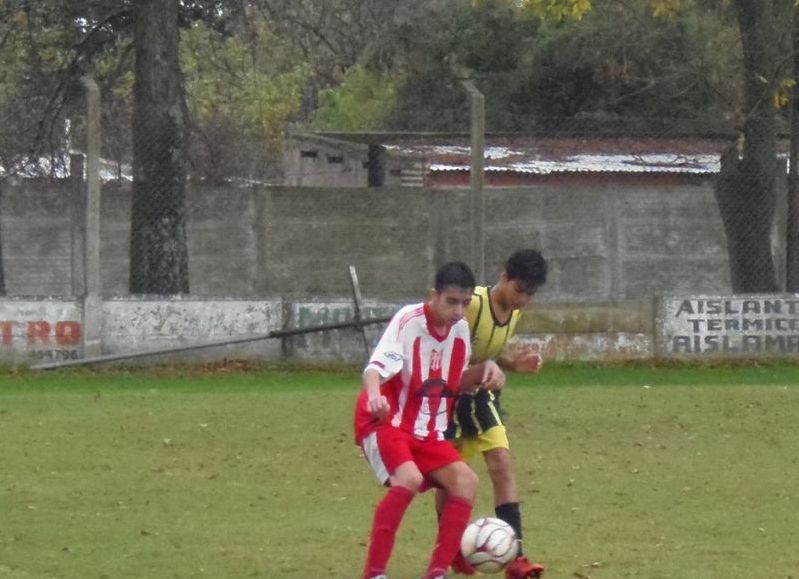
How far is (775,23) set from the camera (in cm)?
1673

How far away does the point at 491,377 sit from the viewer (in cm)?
665

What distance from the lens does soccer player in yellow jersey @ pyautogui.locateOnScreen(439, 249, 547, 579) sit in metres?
6.88

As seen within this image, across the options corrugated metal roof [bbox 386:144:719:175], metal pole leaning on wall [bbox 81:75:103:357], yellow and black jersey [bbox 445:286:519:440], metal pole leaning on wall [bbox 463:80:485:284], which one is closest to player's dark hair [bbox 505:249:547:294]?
yellow and black jersey [bbox 445:286:519:440]

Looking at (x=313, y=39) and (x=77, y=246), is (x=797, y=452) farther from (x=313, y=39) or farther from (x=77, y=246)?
(x=313, y=39)

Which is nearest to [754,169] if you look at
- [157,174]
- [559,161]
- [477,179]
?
[477,179]

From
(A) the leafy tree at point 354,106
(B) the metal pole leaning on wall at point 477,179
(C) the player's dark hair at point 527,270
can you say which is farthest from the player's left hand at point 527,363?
(A) the leafy tree at point 354,106

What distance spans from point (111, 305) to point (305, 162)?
13078 mm

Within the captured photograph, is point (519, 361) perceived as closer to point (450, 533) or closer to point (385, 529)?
point (450, 533)

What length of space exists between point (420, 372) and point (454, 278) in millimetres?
437

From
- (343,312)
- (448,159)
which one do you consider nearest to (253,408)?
(343,312)

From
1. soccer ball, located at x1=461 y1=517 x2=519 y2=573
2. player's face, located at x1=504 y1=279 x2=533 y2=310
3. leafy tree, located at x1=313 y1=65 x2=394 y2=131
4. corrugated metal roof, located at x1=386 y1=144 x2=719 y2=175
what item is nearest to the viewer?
soccer ball, located at x1=461 y1=517 x2=519 y2=573

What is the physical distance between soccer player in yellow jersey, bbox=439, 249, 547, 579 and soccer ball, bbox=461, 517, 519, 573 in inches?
9.1

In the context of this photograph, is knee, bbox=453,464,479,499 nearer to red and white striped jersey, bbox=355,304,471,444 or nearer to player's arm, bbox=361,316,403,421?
red and white striped jersey, bbox=355,304,471,444

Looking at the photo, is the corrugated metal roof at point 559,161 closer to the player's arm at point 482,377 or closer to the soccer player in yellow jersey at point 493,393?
the soccer player in yellow jersey at point 493,393
